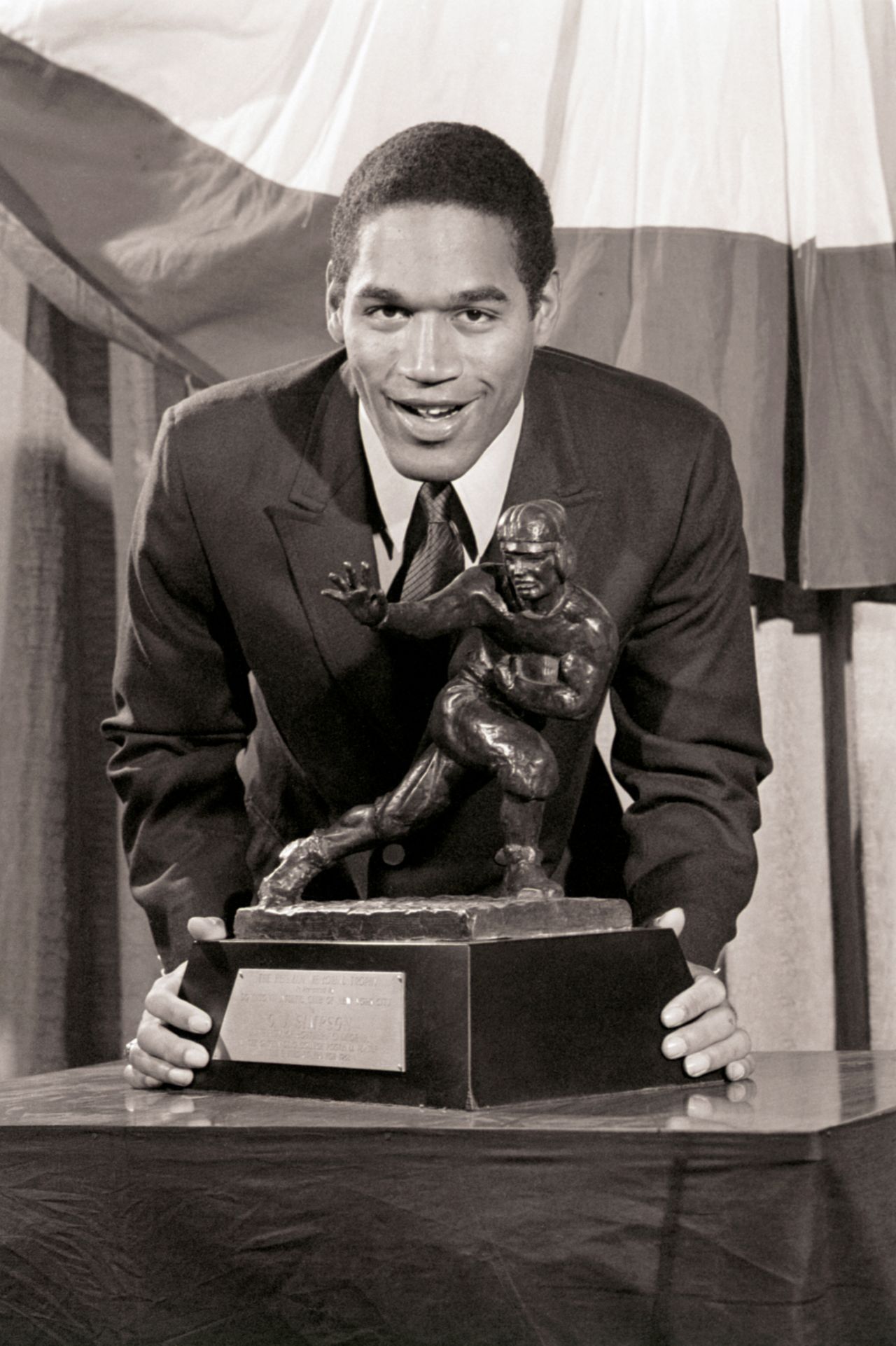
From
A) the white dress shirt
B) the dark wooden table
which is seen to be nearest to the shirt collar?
the white dress shirt

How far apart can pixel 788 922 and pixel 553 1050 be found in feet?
3.42

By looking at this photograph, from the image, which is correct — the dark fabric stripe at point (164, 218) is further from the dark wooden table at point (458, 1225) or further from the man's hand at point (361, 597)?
the dark wooden table at point (458, 1225)

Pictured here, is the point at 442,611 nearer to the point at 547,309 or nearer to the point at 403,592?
the point at 403,592

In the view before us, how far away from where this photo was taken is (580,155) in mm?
2068

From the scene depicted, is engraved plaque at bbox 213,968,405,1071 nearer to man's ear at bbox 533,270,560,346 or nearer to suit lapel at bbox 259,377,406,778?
suit lapel at bbox 259,377,406,778

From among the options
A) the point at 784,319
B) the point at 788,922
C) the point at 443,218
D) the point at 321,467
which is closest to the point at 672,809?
the point at 321,467

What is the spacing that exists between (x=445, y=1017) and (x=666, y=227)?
128 centimetres

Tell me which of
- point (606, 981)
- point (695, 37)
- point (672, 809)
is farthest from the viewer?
point (695, 37)

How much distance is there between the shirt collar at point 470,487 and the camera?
1.42 meters

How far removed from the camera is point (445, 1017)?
3.44 ft

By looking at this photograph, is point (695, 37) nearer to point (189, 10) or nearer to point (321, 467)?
point (189, 10)

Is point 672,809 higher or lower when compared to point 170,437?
lower

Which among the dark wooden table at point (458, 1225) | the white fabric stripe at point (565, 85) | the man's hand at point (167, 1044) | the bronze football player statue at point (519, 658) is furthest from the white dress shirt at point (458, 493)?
the white fabric stripe at point (565, 85)

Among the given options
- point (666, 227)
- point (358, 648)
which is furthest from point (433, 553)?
point (666, 227)
